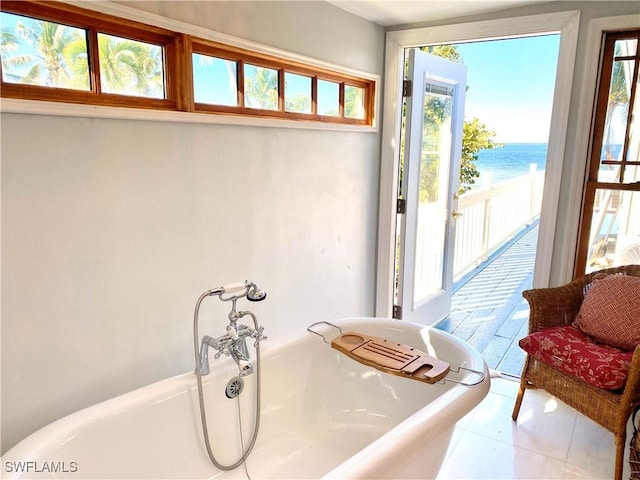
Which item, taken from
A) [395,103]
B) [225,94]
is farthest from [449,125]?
[225,94]

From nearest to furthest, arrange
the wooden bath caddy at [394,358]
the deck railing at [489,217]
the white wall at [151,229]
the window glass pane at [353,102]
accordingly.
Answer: the white wall at [151,229] → the wooden bath caddy at [394,358] → the window glass pane at [353,102] → the deck railing at [489,217]

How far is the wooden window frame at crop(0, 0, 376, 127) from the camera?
1432 mm

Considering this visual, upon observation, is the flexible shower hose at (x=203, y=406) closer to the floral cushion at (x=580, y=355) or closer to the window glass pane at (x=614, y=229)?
the floral cushion at (x=580, y=355)

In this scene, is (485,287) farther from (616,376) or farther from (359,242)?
(616,376)

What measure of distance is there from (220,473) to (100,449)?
0.53 metres

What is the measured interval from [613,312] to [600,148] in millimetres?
962

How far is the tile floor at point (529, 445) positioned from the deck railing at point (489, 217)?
2.08 meters

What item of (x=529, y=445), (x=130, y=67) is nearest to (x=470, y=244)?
(x=529, y=445)

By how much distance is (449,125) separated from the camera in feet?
11.1

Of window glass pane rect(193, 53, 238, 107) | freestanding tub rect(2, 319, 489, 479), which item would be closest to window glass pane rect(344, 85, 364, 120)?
window glass pane rect(193, 53, 238, 107)

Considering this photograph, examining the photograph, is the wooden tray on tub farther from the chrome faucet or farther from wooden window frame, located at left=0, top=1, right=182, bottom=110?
wooden window frame, located at left=0, top=1, right=182, bottom=110

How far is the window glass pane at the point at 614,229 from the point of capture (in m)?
2.47

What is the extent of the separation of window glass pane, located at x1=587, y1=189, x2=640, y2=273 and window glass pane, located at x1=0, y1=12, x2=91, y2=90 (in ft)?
8.66

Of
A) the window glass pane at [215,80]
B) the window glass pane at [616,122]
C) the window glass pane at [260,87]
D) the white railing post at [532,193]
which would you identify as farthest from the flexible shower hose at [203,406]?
the white railing post at [532,193]
